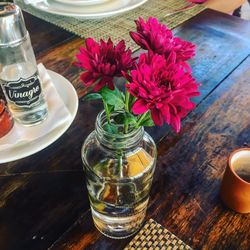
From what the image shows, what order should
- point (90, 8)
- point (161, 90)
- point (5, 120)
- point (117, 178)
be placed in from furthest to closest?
point (90, 8)
point (5, 120)
point (117, 178)
point (161, 90)

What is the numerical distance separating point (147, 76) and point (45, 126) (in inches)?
11.5

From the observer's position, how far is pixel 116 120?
40 cm

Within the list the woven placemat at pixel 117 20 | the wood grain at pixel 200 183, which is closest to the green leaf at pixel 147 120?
the wood grain at pixel 200 183

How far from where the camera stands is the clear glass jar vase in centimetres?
40

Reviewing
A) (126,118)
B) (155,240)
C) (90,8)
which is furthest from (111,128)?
(90,8)

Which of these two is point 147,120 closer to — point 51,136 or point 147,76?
point 147,76

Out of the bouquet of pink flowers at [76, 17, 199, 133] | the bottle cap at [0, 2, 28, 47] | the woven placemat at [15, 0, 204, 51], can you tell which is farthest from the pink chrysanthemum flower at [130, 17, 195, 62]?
the woven placemat at [15, 0, 204, 51]

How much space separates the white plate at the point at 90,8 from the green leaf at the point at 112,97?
1.65 feet

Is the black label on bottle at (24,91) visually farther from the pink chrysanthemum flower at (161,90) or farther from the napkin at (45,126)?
the pink chrysanthemum flower at (161,90)

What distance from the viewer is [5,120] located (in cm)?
53

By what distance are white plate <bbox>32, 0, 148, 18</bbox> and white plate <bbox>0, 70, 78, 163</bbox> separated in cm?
25

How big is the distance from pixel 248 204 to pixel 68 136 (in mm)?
302

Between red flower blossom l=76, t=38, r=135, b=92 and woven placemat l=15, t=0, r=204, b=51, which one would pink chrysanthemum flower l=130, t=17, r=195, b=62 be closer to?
red flower blossom l=76, t=38, r=135, b=92

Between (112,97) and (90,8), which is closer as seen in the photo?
(112,97)
